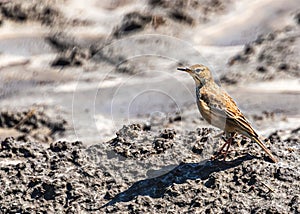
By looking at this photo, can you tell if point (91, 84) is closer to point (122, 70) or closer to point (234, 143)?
point (122, 70)

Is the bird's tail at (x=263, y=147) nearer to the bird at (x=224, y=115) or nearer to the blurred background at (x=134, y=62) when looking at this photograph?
the bird at (x=224, y=115)

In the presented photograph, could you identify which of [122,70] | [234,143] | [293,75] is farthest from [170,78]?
[234,143]

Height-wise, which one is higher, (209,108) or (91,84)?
(209,108)

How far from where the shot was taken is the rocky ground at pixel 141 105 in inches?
303

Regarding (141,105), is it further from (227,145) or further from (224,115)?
(227,145)

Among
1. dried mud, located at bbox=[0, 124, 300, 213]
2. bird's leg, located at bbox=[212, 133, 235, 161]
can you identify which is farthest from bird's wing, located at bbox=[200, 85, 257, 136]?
dried mud, located at bbox=[0, 124, 300, 213]

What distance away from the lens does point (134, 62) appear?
481 inches

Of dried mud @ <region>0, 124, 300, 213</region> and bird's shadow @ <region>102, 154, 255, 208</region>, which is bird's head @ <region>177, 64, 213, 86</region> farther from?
bird's shadow @ <region>102, 154, 255, 208</region>

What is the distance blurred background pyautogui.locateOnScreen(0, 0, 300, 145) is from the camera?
10.9 metres

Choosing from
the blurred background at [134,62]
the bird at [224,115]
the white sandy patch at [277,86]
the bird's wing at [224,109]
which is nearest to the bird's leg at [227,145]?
the bird at [224,115]

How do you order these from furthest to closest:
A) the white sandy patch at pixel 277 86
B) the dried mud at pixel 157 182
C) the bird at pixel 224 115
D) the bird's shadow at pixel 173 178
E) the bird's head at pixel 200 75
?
the white sandy patch at pixel 277 86
the bird's head at pixel 200 75
the bird at pixel 224 115
the bird's shadow at pixel 173 178
the dried mud at pixel 157 182

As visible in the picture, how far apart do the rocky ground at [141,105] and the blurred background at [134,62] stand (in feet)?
0.06

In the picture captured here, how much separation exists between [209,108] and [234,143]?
439 mm

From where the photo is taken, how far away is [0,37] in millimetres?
12547
